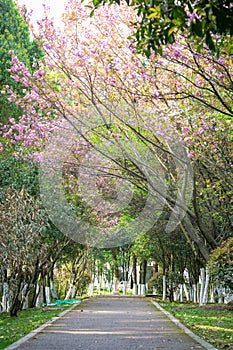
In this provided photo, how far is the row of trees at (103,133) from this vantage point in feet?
42.5

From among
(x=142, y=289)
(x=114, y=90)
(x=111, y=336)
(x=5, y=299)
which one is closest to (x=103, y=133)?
(x=114, y=90)

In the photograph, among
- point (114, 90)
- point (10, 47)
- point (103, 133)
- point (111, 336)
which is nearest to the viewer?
point (111, 336)

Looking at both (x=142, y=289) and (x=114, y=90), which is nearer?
(x=114, y=90)

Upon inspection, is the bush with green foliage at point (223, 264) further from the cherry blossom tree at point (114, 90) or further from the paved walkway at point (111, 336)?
the paved walkway at point (111, 336)

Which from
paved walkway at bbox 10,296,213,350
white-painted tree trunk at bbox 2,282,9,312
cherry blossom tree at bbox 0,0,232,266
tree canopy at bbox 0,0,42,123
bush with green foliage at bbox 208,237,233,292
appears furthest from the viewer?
tree canopy at bbox 0,0,42,123

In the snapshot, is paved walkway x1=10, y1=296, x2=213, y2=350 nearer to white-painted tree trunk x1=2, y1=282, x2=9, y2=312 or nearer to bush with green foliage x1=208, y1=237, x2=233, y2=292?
bush with green foliage x1=208, y1=237, x2=233, y2=292

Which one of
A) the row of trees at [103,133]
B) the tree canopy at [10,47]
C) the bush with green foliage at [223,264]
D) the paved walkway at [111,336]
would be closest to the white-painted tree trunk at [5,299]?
the row of trees at [103,133]

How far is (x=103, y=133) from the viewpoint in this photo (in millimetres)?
16391

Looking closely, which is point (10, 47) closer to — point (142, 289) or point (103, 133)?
point (103, 133)

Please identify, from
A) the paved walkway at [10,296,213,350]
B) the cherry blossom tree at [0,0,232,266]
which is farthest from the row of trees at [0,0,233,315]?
the paved walkway at [10,296,213,350]

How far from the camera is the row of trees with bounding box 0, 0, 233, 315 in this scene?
1295 centimetres

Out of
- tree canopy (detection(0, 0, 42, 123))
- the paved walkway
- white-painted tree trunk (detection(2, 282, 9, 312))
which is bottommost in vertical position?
the paved walkway

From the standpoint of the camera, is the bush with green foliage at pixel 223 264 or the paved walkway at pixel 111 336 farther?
the bush with green foliage at pixel 223 264

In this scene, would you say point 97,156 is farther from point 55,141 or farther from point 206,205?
point 206,205
